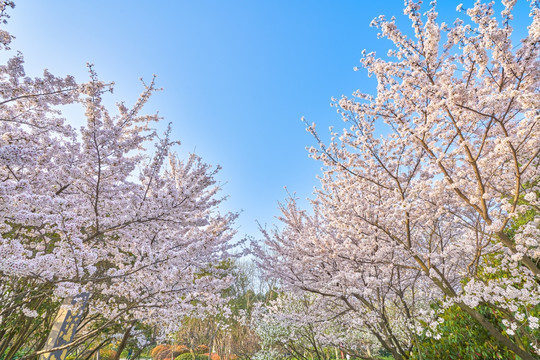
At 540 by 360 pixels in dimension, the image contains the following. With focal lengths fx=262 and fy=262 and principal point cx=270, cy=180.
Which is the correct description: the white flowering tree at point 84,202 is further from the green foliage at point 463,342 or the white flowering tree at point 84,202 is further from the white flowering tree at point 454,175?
the green foliage at point 463,342

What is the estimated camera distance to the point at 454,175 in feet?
12.8

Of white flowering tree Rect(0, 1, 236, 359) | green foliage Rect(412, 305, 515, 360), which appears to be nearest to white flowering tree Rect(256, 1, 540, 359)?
green foliage Rect(412, 305, 515, 360)

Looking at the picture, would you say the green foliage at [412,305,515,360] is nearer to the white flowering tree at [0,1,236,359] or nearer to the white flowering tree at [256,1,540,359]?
the white flowering tree at [256,1,540,359]

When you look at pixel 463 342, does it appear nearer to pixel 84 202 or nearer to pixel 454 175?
pixel 454 175

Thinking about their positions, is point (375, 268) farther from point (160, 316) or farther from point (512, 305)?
point (160, 316)

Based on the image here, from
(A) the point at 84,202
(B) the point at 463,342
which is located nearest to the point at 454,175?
(B) the point at 463,342

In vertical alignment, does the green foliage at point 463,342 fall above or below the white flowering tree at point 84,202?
below

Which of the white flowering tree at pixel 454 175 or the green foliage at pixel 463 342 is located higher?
the white flowering tree at pixel 454 175

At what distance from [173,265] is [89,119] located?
2488mm

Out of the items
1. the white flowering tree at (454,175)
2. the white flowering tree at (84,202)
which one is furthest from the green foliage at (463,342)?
the white flowering tree at (84,202)

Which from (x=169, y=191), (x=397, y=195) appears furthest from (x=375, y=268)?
(x=169, y=191)

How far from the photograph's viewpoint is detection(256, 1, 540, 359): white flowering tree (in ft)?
10.3

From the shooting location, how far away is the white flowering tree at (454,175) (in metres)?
3.12

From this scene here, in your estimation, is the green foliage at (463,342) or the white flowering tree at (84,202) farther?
the green foliage at (463,342)
